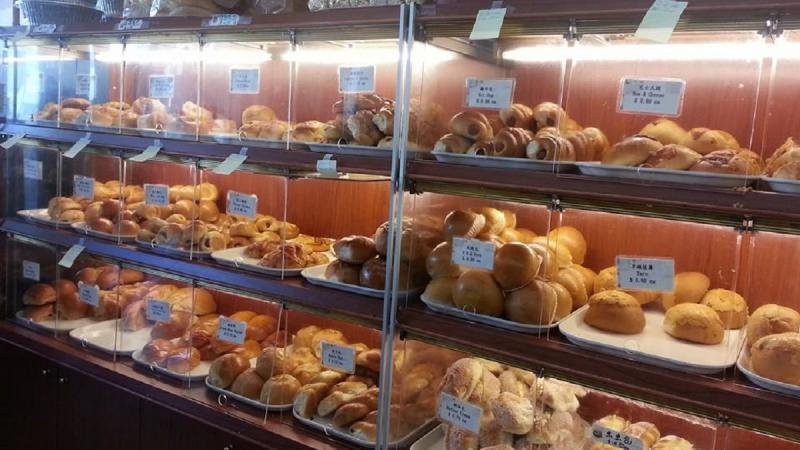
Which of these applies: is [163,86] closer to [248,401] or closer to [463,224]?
[248,401]

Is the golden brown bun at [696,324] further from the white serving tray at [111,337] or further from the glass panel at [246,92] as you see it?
the white serving tray at [111,337]

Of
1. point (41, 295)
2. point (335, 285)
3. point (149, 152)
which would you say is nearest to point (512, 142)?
point (335, 285)

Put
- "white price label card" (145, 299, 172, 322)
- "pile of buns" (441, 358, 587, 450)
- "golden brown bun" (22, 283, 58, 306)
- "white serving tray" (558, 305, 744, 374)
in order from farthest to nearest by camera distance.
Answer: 1. "golden brown bun" (22, 283, 58, 306)
2. "white price label card" (145, 299, 172, 322)
3. "pile of buns" (441, 358, 587, 450)
4. "white serving tray" (558, 305, 744, 374)

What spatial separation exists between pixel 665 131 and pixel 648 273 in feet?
1.14

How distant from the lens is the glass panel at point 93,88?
8.87 feet

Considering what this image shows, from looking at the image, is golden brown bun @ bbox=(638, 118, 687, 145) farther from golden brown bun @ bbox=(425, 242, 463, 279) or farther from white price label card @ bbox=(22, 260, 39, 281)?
white price label card @ bbox=(22, 260, 39, 281)

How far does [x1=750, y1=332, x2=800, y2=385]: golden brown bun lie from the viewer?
4.78 ft

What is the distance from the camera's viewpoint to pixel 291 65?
2.26m

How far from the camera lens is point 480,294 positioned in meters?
1.86

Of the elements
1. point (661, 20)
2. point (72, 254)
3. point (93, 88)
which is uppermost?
point (661, 20)

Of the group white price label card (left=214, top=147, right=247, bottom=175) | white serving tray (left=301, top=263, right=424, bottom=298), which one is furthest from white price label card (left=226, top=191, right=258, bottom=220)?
white serving tray (left=301, top=263, right=424, bottom=298)

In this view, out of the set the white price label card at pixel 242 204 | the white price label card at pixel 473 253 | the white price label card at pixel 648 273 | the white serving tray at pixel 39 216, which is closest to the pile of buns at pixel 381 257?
the white price label card at pixel 473 253

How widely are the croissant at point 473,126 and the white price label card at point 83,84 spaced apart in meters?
1.69

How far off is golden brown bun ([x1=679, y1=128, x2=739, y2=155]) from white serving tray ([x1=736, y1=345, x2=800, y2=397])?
0.49 metres
